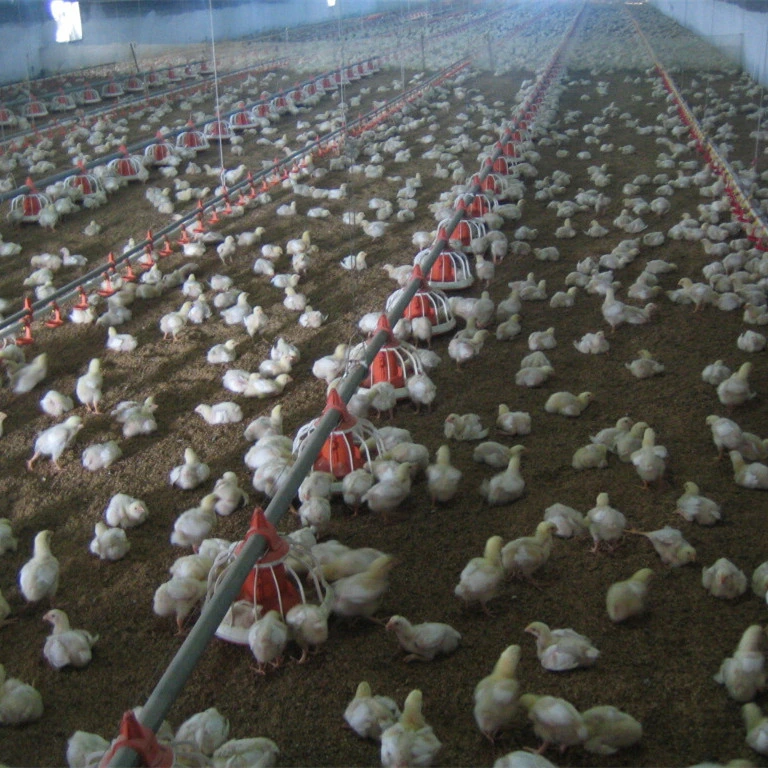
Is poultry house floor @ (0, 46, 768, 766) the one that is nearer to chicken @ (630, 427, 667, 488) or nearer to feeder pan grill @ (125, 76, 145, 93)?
chicken @ (630, 427, 667, 488)

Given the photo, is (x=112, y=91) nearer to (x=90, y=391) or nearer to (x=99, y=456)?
(x=90, y=391)

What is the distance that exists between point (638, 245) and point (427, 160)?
2941 mm

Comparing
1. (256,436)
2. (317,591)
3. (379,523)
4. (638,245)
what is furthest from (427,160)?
(317,591)

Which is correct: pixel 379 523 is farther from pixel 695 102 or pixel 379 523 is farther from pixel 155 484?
pixel 695 102

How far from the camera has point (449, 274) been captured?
481 cm

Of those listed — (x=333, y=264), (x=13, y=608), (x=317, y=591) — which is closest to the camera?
(x=317, y=591)

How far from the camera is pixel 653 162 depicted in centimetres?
750

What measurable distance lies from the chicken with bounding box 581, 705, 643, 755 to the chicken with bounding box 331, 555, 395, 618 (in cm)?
67

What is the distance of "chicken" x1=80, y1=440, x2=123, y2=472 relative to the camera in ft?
10.4

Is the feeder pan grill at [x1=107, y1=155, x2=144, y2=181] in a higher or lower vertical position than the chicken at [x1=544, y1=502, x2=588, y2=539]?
higher

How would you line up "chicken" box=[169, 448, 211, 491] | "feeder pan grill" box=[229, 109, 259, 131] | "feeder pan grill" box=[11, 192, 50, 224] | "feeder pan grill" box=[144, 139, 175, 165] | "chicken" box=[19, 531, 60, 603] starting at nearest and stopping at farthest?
"chicken" box=[19, 531, 60, 603] → "chicken" box=[169, 448, 211, 491] → "feeder pan grill" box=[11, 192, 50, 224] → "feeder pan grill" box=[144, 139, 175, 165] → "feeder pan grill" box=[229, 109, 259, 131]

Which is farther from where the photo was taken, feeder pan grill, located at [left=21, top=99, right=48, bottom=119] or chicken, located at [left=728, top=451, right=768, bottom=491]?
feeder pan grill, located at [left=21, top=99, right=48, bottom=119]

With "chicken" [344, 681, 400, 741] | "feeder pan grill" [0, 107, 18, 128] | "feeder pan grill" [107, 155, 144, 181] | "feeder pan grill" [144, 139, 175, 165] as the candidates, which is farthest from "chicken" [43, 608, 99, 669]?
"feeder pan grill" [0, 107, 18, 128]

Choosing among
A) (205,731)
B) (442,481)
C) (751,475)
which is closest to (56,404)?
(442,481)
